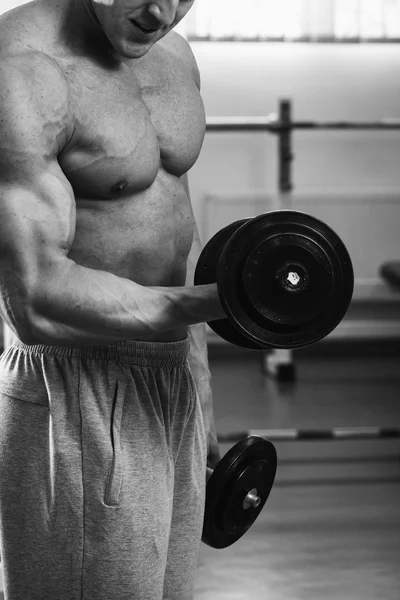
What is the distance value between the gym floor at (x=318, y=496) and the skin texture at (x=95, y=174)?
121 centimetres

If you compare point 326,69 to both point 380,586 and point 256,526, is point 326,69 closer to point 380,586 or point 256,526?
point 256,526

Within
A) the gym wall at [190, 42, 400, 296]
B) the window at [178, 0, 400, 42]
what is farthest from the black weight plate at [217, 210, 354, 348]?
the window at [178, 0, 400, 42]

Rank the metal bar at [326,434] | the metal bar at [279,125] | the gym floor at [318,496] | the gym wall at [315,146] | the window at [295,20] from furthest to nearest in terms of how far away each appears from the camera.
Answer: the gym wall at [315,146], the window at [295,20], the metal bar at [279,125], the metal bar at [326,434], the gym floor at [318,496]

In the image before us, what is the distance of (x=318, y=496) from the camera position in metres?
2.77

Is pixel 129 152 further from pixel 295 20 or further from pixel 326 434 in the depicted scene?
pixel 295 20

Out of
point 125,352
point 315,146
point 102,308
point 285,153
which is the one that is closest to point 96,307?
point 102,308

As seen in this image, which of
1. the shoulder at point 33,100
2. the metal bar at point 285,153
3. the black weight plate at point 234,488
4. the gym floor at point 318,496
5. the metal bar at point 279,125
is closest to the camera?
the shoulder at point 33,100

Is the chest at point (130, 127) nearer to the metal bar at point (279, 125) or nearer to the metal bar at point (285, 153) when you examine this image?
the metal bar at point (279, 125)

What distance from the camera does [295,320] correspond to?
104 cm

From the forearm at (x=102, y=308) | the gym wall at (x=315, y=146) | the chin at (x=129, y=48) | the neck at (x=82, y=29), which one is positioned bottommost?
the gym wall at (x=315, y=146)

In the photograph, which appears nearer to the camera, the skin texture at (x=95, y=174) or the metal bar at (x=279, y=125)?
the skin texture at (x=95, y=174)

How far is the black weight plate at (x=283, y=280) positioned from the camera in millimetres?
1021

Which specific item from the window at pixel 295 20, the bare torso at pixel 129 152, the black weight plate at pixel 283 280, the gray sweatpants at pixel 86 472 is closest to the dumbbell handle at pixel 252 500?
the gray sweatpants at pixel 86 472

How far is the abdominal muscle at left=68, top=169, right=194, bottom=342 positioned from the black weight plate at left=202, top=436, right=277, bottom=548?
0.66 feet
